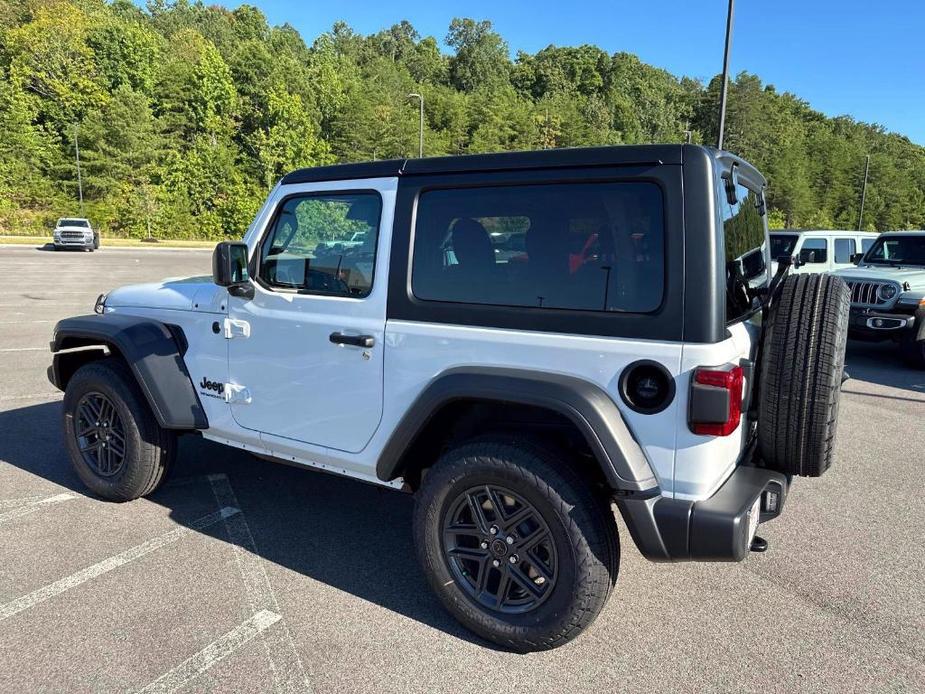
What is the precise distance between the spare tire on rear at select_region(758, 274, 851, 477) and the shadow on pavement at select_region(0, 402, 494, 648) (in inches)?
58.3

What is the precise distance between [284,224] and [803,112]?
126 meters

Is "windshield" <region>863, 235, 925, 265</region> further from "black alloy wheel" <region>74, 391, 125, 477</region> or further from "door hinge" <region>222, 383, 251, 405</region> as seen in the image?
"black alloy wheel" <region>74, 391, 125, 477</region>

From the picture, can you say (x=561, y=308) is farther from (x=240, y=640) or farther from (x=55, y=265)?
(x=55, y=265)

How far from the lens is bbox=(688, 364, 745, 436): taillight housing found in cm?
222

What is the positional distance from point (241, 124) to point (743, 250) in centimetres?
6280

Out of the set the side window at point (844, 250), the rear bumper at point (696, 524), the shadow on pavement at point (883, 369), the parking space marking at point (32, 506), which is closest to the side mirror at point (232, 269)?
the parking space marking at point (32, 506)

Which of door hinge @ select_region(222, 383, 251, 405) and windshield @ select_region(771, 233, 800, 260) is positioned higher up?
windshield @ select_region(771, 233, 800, 260)

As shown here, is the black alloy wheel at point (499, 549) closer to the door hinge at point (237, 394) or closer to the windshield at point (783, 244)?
the door hinge at point (237, 394)

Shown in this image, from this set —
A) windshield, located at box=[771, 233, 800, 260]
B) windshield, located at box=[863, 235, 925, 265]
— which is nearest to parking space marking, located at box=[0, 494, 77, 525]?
windshield, located at box=[863, 235, 925, 265]

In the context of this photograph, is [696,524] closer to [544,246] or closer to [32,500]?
[544,246]

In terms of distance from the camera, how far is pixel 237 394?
3496 millimetres

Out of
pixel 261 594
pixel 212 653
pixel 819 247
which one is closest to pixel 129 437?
pixel 261 594

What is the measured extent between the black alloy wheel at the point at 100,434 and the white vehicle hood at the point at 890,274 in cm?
942

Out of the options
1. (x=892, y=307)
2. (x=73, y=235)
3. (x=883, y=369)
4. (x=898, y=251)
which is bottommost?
(x=883, y=369)
